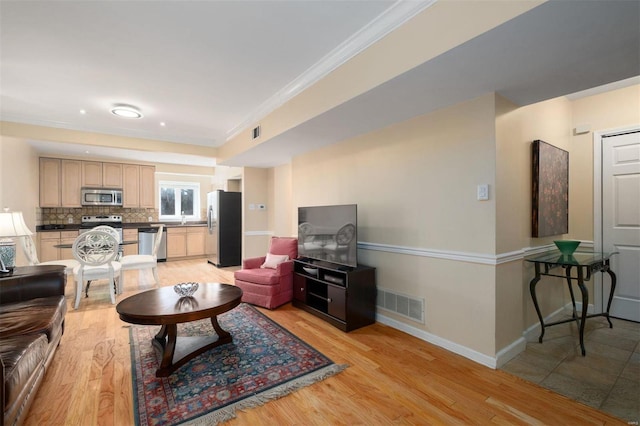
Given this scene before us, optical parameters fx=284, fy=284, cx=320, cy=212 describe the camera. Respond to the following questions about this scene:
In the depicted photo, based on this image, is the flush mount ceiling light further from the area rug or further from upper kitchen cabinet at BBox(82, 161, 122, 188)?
upper kitchen cabinet at BBox(82, 161, 122, 188)

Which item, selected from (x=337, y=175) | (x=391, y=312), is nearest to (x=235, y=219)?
(x=337, y=175)

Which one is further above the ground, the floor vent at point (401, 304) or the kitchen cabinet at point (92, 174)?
the kitchen cabinet at point (92, 174)

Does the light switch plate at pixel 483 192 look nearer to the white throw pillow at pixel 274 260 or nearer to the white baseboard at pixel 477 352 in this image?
the white baseboard at pixel 477 352

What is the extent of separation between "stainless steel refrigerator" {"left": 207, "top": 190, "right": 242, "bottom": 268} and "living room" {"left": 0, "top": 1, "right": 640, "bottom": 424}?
10.0 ft

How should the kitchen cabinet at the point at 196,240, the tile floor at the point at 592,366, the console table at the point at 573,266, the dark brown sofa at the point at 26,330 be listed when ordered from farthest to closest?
the kitchen cabinet at the point at 196,240 < the console table at the point at 573,266 < the tile floor at the point at 592,366 < the dark brown sofa at the point at 26,330

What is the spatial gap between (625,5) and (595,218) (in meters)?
2.97

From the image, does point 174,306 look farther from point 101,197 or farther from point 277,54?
point 101,197

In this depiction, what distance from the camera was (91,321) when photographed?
10.7ft

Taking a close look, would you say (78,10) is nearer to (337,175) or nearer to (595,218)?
(337,175)

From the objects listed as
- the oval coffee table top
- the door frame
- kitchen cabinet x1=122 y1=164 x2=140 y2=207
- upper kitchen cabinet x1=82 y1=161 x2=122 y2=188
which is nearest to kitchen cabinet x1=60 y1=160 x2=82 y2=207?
upper kitchen cabinet x1=82 y1=161 x2=122 y2=188

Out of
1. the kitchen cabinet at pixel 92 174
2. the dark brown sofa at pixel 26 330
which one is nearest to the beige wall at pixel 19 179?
the kitchen cabinet at pixel 92 174

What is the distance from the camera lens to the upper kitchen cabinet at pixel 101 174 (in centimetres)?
629

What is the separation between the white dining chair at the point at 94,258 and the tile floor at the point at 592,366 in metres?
4.72

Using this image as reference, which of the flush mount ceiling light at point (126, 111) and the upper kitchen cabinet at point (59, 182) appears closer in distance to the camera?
the flush mount ceiling light at point (126, 111)
